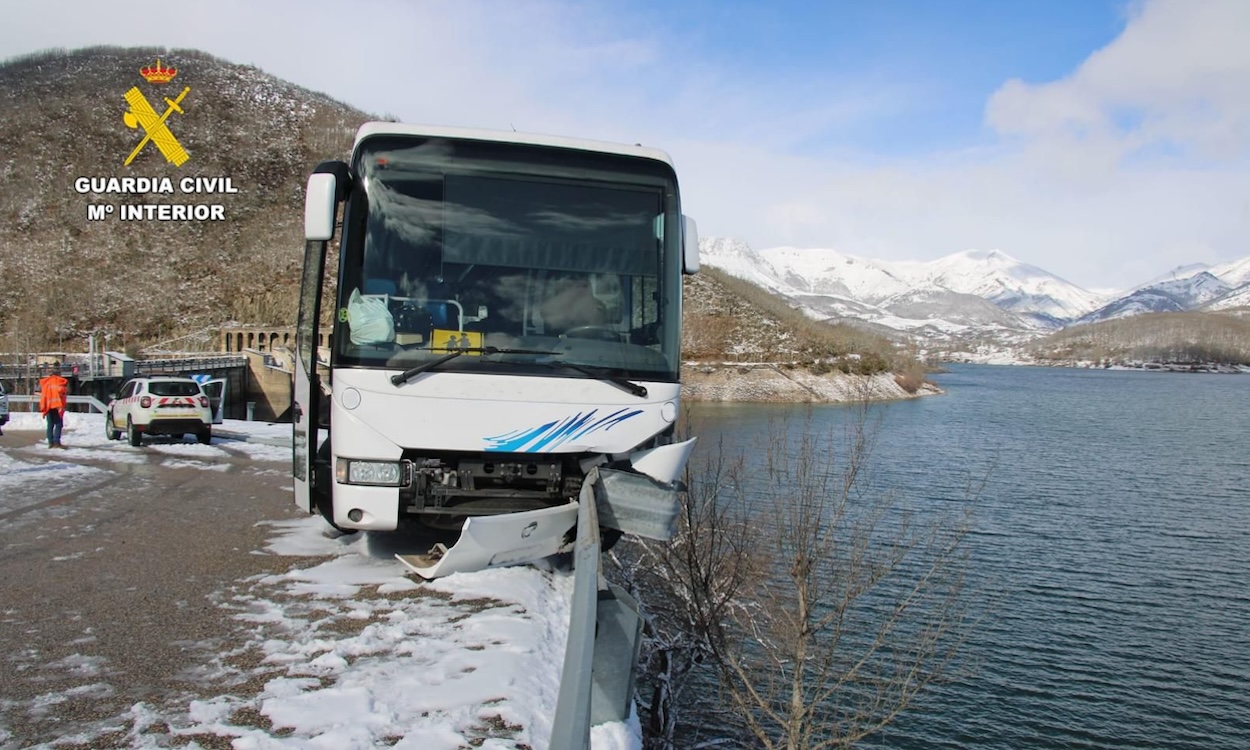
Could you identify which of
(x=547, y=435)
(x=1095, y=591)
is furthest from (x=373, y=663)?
(x=1095, y=591)

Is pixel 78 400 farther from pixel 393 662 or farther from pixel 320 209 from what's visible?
pixel 393 662

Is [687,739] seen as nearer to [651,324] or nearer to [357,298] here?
[651,324]

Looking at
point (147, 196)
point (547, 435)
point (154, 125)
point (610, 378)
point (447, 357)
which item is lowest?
point (547, 435)

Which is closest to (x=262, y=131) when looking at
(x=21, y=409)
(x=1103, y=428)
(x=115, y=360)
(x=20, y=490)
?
(x=115, y=360)

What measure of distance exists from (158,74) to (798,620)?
154m

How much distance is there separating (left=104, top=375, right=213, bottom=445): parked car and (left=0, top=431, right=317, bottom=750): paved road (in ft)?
22.6

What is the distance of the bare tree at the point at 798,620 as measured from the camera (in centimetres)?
1247

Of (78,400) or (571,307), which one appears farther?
(78,400)

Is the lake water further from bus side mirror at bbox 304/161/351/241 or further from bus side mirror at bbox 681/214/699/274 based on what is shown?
bus side mirror at bbox 304/161/351/241

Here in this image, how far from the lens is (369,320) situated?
648cm

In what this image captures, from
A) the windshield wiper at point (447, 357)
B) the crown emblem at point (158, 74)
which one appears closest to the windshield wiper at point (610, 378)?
the windshield wiper at point (447, 357)

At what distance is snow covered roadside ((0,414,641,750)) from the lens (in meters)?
4.45

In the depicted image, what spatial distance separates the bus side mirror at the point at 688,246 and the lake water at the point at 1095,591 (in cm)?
950

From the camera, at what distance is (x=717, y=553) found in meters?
16.1
